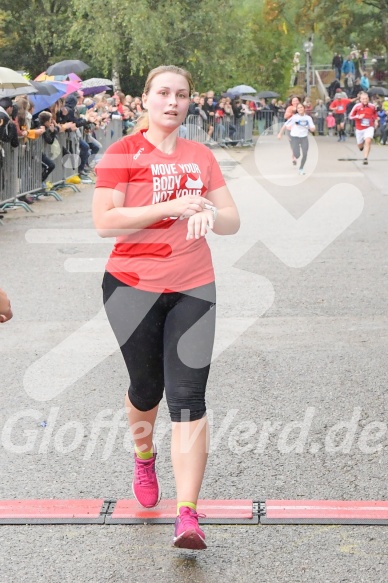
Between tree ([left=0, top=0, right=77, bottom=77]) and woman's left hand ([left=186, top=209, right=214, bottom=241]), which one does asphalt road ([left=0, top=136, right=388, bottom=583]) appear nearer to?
woman's left hand ([left=186, top=209, right=214, bottom=241])

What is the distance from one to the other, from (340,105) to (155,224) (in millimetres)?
41839

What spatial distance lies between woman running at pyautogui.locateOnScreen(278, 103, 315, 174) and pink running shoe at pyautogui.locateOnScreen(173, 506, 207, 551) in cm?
2153

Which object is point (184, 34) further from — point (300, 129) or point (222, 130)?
point (300, 129)

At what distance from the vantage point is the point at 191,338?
4.24 m

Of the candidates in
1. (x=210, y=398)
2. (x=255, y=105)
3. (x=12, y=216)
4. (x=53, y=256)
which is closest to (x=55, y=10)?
(x=255, y=105)

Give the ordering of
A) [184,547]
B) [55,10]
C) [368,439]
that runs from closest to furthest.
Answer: [184,547] → [368,439] → [55,10]

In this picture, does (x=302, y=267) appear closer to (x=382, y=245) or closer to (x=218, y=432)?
(x=382, y=245)

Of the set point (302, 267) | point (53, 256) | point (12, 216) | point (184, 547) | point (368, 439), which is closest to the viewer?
point (184, 547)

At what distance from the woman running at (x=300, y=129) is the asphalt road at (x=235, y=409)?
11.8 meters

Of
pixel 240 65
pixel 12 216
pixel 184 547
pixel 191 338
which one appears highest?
pixel 191 338

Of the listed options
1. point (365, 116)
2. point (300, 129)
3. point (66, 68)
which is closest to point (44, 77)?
point (66, 68)

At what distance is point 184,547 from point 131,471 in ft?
3.96

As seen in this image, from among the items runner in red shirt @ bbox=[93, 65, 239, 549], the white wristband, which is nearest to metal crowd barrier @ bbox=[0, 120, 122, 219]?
runner in red shirt @ bbox=[93, 65, 239, 549]

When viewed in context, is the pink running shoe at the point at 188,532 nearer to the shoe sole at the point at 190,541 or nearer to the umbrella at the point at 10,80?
the shoe sole at the point at 190,541
